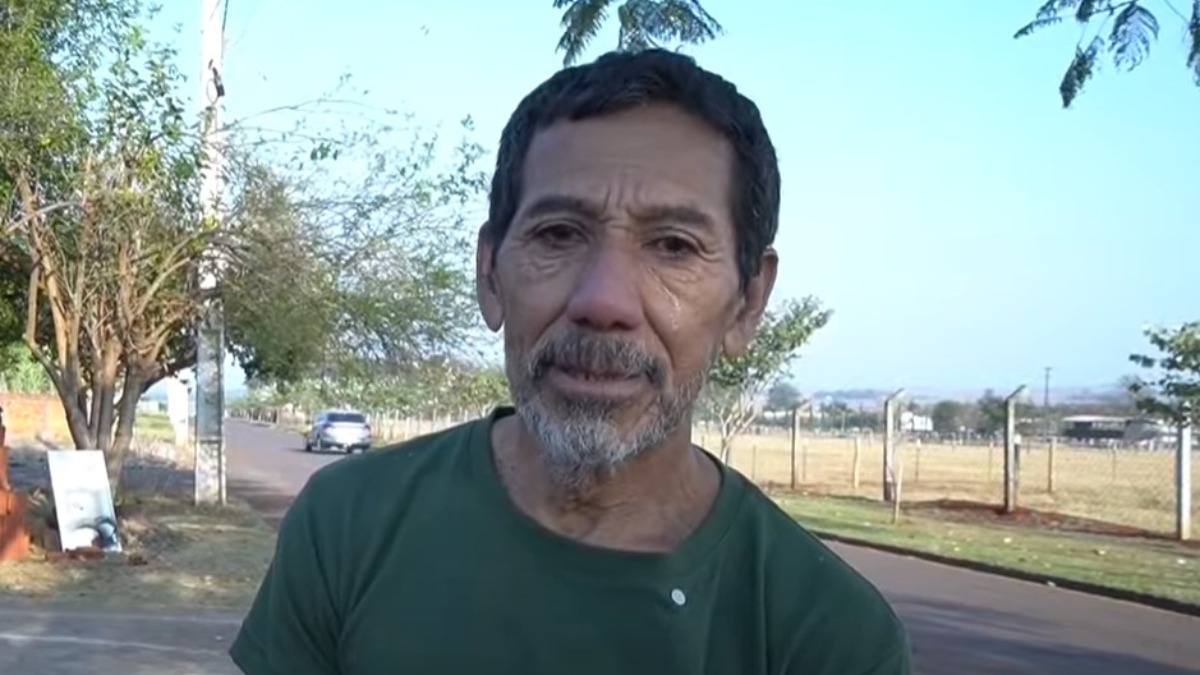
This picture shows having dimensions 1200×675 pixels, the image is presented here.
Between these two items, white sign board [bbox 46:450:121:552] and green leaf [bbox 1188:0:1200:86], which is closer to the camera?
green leaf [bbox 1188:0:1200:86]

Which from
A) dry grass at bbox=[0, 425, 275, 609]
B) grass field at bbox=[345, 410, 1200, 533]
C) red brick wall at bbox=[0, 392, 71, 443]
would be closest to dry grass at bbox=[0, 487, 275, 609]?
dry grass at bbox=[0, 425, 275, 609]

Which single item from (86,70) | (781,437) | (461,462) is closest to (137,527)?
(86,70)

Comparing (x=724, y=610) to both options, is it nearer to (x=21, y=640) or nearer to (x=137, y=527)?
(x=21, y=640)

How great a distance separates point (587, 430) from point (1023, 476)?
34.8 meters

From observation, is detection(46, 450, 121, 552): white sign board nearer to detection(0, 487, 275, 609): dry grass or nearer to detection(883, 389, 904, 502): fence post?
detection(0, 487, 275, 609): dry grass

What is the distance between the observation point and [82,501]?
51.7 ft

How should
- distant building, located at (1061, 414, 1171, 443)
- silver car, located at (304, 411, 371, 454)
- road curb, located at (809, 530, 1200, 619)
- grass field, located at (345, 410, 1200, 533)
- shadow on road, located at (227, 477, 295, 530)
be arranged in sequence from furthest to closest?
silver car, located at (304, 411, 371, 454)
grass field, located at (345, 410, 1200, 533)
shadow on road, located at (227, 477, 295, 530)
distant building, located at (1061, 414, 1171, 443)
road curb, located at (809, 530, 1200, 619)

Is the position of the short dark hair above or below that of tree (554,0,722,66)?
below

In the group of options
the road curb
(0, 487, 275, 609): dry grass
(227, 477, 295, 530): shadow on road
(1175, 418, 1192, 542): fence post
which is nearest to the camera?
(0, 487, 275, 609): dry grass

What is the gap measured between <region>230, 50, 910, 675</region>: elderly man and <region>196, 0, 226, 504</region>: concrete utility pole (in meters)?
14.6

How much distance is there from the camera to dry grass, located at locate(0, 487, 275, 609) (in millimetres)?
13008

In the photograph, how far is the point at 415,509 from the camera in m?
2.01

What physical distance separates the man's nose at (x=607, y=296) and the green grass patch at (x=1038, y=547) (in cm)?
1215

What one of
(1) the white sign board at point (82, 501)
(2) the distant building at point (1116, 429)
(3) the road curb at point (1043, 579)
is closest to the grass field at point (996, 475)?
(2) the distant building at point (1116, 429)
